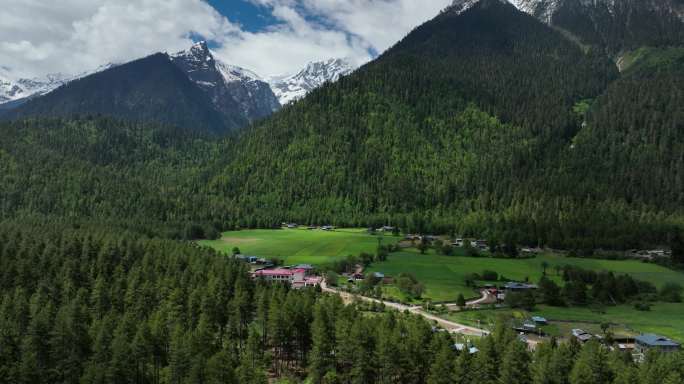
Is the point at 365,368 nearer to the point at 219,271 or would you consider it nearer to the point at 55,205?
the point at 219,271

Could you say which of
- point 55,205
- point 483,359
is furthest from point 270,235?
point 483,359

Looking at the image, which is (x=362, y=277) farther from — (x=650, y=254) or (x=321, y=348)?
(x=650, y=254)

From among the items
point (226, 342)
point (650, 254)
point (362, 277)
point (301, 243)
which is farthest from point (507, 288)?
point (301, 243)

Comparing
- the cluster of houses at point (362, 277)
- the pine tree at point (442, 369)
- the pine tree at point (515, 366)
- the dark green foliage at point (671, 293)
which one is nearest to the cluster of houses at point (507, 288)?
the cluster of houses at point (362, 277)

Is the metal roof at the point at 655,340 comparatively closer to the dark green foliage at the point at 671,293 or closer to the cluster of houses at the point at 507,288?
the cluster of houses at the point at 507,288

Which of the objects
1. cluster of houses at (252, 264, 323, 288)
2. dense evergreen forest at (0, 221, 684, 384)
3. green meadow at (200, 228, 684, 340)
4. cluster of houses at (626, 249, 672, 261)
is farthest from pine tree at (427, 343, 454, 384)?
cluster of houses at (626, 249, 672, 261)

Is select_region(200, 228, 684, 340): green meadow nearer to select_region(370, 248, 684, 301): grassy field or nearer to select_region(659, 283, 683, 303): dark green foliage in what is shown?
select_region(370, 248, 684, 301): grassy field
